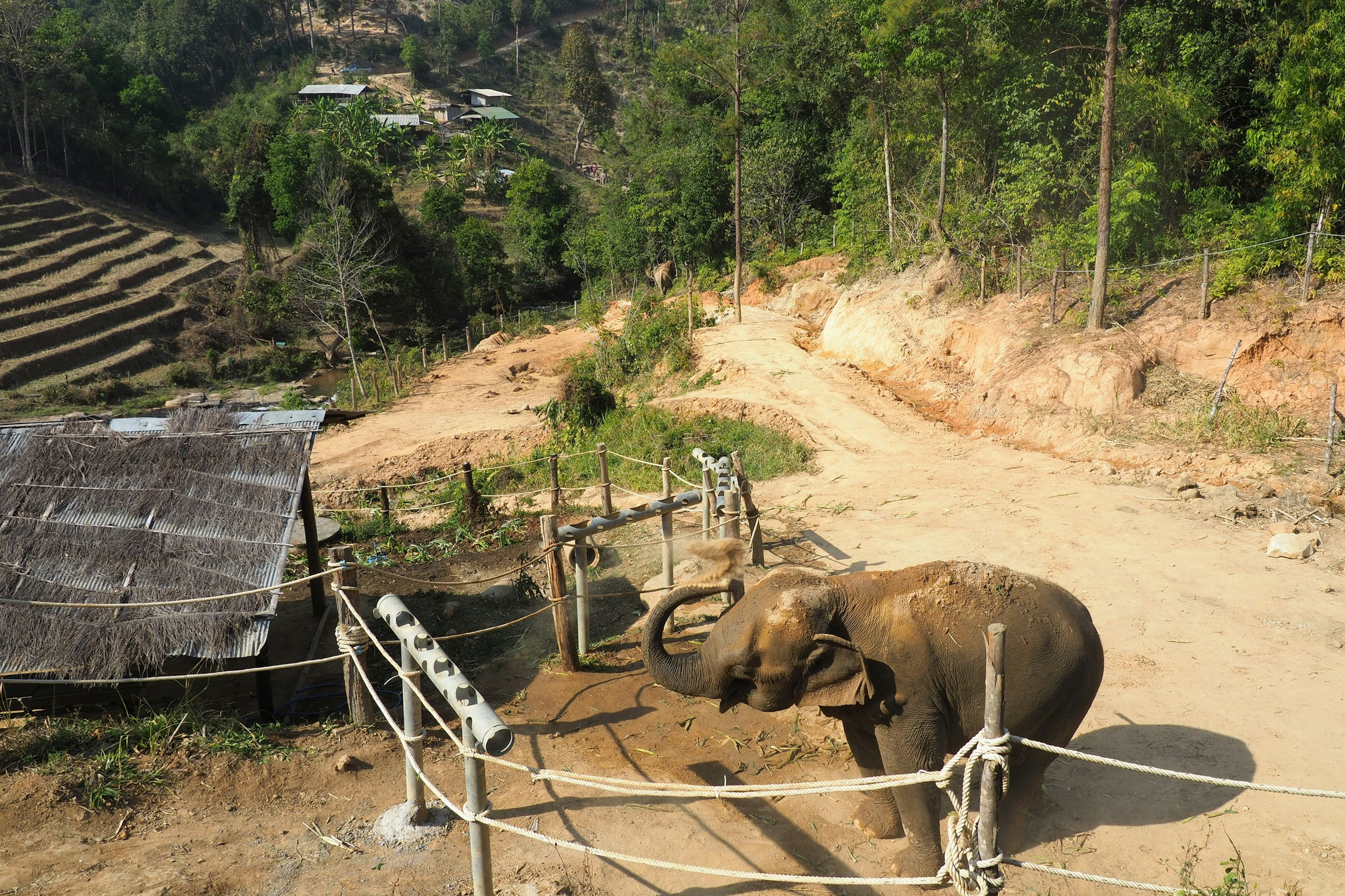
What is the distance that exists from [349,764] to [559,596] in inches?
83.5

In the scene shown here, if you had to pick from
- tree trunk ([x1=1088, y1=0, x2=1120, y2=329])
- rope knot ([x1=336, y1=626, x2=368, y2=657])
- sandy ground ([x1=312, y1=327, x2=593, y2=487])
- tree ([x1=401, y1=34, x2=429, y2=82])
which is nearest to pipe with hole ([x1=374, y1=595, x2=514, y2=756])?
rope knot ([x1=336, y1=626, x2=368, y2=657])

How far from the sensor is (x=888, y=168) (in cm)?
2519

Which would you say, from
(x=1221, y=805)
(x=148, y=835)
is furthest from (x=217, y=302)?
(x=1221, y=805)

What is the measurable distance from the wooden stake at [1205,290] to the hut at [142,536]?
47.0ft

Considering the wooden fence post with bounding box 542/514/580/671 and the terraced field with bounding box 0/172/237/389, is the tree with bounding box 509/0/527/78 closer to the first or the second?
the terraced field with bounding box 0/172/237/389

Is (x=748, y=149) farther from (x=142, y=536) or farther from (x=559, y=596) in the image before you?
(x=142, y=536)

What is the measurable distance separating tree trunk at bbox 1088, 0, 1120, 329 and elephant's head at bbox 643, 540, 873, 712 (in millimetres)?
13267

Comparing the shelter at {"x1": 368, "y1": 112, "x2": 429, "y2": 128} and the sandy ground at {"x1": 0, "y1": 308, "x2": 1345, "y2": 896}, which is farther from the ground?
the shelter at {"x1": 368, "y1": 112, "x2": 429, "y2": 128}

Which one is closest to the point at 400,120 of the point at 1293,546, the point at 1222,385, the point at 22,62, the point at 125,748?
the point at 22,62

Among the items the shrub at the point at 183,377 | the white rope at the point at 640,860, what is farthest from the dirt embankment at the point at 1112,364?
the shrub at the point at 183,377

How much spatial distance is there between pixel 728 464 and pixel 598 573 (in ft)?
6.55

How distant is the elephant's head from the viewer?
509 cm

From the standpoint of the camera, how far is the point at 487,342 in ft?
116

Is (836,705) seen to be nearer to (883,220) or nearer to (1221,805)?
(1221,805)
